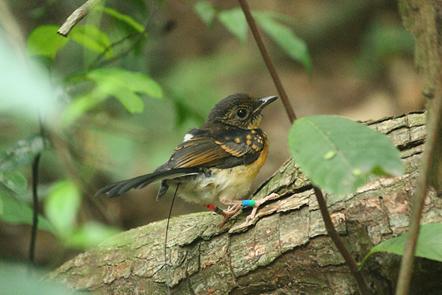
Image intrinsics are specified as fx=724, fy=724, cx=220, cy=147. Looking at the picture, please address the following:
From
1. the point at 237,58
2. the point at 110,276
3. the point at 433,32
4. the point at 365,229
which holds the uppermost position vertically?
the point at 237,58

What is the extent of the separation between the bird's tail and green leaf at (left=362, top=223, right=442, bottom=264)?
110 cm

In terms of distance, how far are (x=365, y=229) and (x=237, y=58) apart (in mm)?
6322

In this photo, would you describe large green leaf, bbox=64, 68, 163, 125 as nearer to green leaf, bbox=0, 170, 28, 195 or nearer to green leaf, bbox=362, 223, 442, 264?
Result: green leaf, bbox=0, 170, 28, 195

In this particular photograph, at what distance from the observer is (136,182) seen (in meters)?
3.19

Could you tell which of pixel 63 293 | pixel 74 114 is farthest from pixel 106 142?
pixel 63 293

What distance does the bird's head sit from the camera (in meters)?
4.97

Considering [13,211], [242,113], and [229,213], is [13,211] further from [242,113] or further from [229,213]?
[242,113]

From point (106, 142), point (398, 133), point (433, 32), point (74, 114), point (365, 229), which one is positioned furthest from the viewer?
point (106, 142)

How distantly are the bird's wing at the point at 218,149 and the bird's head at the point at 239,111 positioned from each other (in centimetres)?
29

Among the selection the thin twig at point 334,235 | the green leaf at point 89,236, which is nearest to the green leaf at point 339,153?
the thin twig at point 334,235

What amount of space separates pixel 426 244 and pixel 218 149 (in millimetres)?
2313

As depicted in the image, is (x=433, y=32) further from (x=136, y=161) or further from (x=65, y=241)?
(x=136, y=161)

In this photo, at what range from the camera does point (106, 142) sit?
6988 millimetres

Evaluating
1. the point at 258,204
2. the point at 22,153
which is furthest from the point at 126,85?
the point at 258,204
